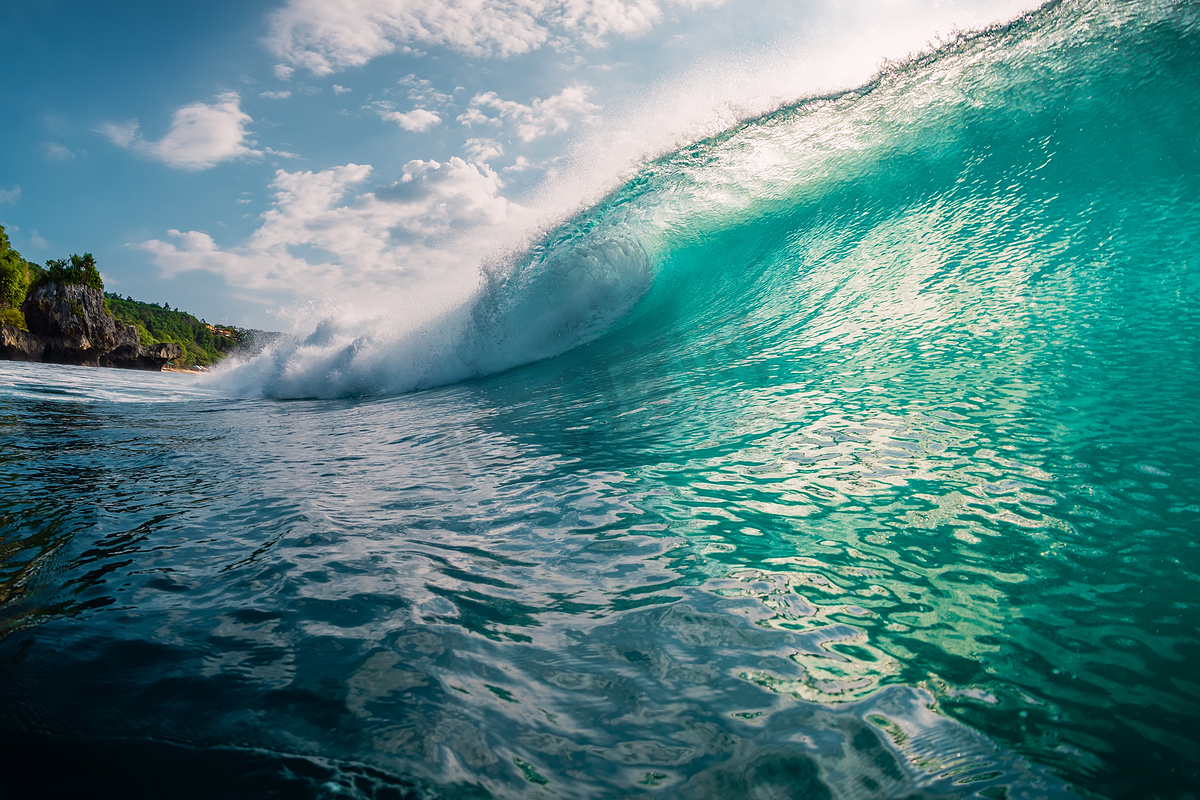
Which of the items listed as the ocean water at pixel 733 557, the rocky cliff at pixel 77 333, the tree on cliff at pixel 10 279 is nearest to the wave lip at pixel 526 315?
the ocean water at pixel 733 557

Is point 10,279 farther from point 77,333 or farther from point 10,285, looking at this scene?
point 77,333

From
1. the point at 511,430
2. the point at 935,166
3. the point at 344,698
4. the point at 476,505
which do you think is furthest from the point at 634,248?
the point at 344,698

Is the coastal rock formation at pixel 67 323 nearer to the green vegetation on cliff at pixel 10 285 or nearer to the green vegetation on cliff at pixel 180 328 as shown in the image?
the green vegetation on cliff at pixel 10 285

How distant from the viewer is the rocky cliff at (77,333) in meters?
44.2

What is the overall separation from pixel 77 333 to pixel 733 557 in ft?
203

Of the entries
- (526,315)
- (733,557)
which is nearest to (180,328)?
(526,315)

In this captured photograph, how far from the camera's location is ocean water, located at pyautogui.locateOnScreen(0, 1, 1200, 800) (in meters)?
1.27

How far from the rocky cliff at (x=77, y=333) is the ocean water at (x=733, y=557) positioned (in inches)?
2043

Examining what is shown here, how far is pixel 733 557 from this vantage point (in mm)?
2172

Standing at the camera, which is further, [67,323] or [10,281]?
[67,323]

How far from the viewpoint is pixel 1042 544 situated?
6.83 ft

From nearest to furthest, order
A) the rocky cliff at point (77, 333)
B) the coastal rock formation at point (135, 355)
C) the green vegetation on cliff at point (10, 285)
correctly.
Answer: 1. the green vegetation on cliff at point (10, 285)
2. the rocky cliff at point (77, 333)
3. the coastal rock formation at point (135, 355)

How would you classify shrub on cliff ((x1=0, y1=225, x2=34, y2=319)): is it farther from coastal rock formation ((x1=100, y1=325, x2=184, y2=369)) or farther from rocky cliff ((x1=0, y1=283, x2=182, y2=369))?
coastal rock formation ((x1=100, y1=325, x2=184, y2=369))

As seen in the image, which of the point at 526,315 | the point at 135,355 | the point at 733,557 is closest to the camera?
the point at 733,557
